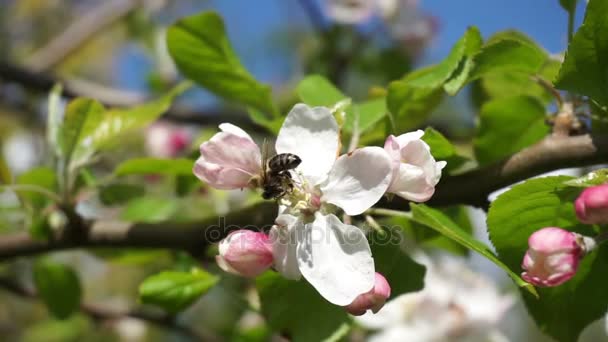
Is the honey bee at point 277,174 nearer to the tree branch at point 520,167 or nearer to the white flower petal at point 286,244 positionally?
the white flower petal at point 286,244

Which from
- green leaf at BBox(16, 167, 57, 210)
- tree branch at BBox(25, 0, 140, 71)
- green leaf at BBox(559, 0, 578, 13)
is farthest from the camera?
tree branch at BBox(25, 0, 140, 71)

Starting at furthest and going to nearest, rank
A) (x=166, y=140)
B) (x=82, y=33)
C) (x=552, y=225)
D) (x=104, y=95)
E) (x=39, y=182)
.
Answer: (x=82, y=33)
(x=166, y=140)
(x=104, y=95)
(x=39, y=182)
(x=552, y=225)

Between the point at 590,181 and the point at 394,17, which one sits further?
the point at 394,17

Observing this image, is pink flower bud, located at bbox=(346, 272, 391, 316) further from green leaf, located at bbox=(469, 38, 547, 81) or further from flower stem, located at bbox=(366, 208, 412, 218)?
green leaf, located at bbox=(469, 38, 547, 81)

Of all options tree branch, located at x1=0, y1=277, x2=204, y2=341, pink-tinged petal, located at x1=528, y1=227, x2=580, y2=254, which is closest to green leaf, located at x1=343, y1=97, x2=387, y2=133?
pink-tinged petal, located at x1=528, y1=227, x2=580, y2=254

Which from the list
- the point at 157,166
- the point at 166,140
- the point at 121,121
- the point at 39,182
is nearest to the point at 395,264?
the point at 157,166

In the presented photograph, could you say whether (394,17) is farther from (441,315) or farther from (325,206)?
(325,206)
